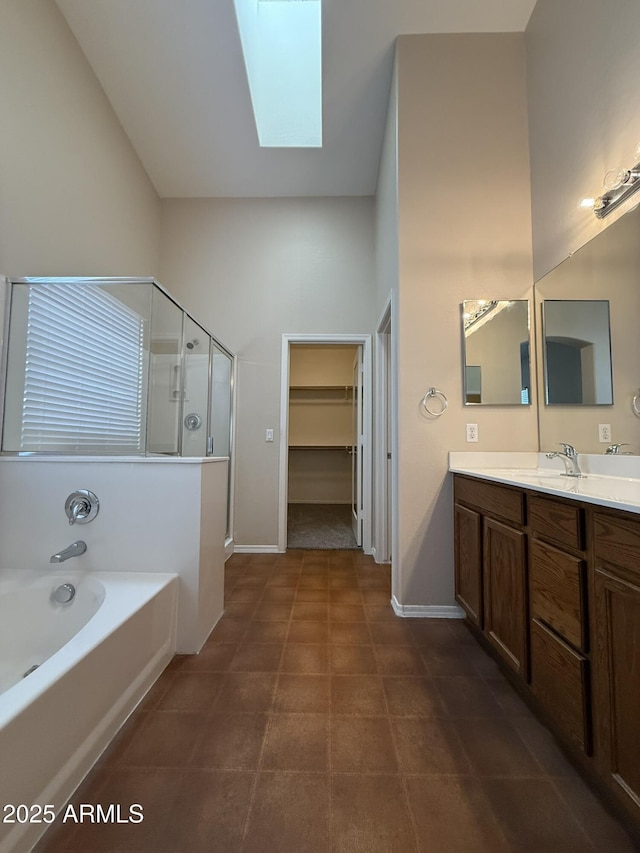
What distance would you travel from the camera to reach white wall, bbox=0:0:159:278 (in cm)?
189

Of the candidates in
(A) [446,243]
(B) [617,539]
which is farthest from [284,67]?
(B) [617,539]

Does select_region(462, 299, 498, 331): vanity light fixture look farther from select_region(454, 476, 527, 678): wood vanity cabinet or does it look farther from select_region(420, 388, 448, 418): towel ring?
select_region(454, 476, 527, 678): wood vanity cabinet

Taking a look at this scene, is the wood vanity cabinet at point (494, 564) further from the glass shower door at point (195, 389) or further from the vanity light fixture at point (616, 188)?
the glass shower door at point (195, 389)

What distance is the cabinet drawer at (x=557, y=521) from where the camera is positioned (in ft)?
3.53

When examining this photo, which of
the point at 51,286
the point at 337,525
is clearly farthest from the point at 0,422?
the point at 337,525

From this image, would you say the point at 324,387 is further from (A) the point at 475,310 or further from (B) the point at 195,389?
(A) the point at 475,310

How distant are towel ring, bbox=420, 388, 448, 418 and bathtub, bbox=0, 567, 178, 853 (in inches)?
63.3

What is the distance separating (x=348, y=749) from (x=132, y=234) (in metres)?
3.69

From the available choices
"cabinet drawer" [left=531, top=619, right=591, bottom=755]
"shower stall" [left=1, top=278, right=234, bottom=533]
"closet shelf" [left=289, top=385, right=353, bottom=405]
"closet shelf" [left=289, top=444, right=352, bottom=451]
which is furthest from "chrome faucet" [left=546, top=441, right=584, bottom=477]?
"closet shelf" [left=289, top=385, right=353, bottom=405]

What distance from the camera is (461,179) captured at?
2250 mm

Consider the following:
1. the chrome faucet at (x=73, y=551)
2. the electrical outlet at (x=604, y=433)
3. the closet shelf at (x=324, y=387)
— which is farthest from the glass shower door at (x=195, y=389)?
the closet shelf at (x=324, y=387)

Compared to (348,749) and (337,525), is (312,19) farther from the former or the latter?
(337,525)

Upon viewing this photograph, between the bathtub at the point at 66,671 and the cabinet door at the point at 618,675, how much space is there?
1365mm

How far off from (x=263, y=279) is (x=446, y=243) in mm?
1905
